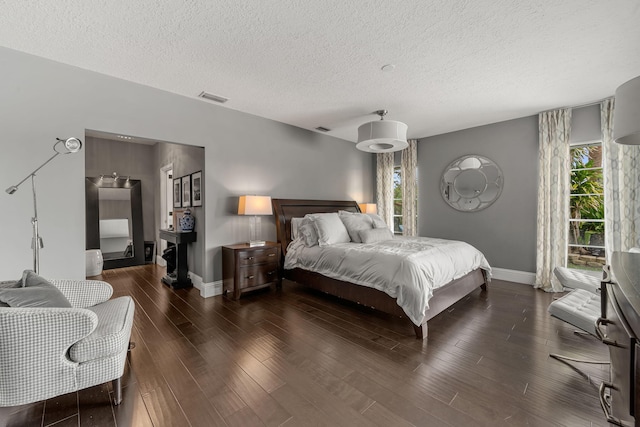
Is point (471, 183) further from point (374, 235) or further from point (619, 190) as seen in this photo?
point (374, 235)

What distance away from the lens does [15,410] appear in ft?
5.31

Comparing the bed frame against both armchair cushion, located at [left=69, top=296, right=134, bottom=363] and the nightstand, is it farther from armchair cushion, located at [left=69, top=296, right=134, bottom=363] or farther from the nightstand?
armchair cushion, located at [left=69, top=296, right=134, bottom=363]

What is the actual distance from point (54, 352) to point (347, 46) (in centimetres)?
303

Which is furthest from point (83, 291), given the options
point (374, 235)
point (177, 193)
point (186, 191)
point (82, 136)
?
point (374, 235)

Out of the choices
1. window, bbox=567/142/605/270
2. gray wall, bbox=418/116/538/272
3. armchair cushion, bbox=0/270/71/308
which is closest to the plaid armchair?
armchair cushion, bbox=0/270/71/308

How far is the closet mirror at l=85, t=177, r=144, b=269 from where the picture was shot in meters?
5.12

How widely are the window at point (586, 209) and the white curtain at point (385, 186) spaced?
10.00 ft

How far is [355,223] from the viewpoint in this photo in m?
4.21

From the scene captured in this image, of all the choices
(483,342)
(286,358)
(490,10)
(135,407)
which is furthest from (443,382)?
(490,10)

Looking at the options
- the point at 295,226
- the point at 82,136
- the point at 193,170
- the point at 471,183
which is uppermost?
the point at 82,136

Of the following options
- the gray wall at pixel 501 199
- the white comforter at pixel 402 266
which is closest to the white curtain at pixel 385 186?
the gray wall at pixel 501 199

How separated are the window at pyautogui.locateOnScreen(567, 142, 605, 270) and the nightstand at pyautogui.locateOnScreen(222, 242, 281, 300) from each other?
4594 mm

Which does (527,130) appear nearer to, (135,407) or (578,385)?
(578,385)

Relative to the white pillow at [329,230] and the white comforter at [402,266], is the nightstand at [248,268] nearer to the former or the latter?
the white comforter at [402,266]
